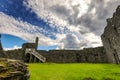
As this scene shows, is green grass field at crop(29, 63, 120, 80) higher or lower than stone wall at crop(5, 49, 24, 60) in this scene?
lower

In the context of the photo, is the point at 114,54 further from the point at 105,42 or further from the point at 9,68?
the point at 9,68

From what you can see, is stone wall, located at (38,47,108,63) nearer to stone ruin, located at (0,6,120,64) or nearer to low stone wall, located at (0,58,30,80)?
stone ruin, located at (0,6,120,64)

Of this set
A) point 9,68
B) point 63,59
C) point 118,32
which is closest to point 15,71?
point 9,68

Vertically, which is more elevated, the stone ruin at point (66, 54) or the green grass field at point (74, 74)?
the stone ruin at point (66, 54)

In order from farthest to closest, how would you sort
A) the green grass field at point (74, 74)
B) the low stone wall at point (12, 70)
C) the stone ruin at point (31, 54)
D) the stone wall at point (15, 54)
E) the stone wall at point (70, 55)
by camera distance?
the stone wall at point (70, 55) < the stone wall at point (15, 54) < the stone ruin at point (31, 54) < the green grass field at point (74, 74) < the low stone wall at point (12, 70)

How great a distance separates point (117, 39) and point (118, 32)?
66.0 inches

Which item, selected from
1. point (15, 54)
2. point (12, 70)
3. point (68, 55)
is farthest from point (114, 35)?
point (12, 70)

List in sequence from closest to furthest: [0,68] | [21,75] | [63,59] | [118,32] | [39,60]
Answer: [0,68], [21,75], [118,32], [39,60], [63,59]

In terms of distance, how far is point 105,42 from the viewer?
124 ft

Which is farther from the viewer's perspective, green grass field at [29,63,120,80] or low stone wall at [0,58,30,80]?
Result: green grass field at [29,63,120,80]

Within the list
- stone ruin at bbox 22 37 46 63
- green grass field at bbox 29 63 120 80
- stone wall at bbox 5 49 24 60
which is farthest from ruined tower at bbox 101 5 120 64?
stone wall at bbox 5 49 24 60

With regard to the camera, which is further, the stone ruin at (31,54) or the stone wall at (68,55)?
the stone wall at (68,55)

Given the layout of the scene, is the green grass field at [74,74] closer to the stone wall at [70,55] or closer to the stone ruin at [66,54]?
the stone ruin at [66,54]

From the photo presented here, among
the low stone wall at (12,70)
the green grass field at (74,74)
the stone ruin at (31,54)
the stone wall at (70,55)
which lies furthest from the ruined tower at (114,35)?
the low stone wall at (12,70)
